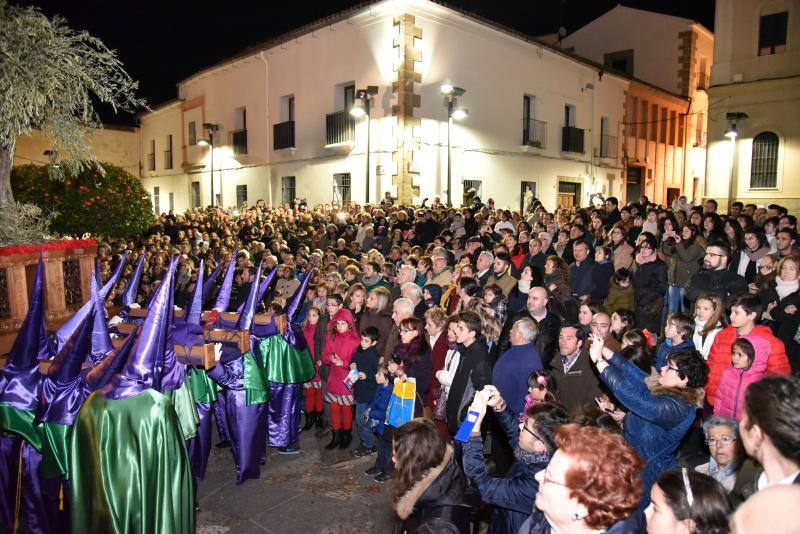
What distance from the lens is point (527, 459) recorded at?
120 inches

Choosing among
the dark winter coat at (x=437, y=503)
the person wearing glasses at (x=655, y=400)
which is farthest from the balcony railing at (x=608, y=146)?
the dark winter coat at (x=437, y=503)

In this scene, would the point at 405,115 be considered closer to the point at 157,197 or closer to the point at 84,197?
the point at 84,197

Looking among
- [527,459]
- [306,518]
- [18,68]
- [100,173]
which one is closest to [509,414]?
[527,459]

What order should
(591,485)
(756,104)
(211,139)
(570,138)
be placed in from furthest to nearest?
(211,139), (570,138), (756,104), (591,485)

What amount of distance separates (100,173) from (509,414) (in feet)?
16.4

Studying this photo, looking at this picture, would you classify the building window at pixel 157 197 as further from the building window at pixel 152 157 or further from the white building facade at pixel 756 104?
the white building facade at pixel 756 104

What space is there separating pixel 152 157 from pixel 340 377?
2970cm

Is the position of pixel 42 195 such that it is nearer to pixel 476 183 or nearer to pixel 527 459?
pixel 527 459

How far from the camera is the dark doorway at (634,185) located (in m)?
28.0

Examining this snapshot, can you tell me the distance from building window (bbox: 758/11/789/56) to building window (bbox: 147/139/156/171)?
27.4 m

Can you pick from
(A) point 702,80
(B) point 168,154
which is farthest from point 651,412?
(A) point 702,80

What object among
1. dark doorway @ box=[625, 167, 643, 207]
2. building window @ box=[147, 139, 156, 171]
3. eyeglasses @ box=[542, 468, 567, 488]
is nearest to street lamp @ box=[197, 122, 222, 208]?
building window @ box=[147, 139, 156, 171]

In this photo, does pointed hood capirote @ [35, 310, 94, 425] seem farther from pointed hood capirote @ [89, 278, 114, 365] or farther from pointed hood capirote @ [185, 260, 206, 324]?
pointed hood capirote @ [185, 260, 206, 324]

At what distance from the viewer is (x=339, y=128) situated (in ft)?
64.5
